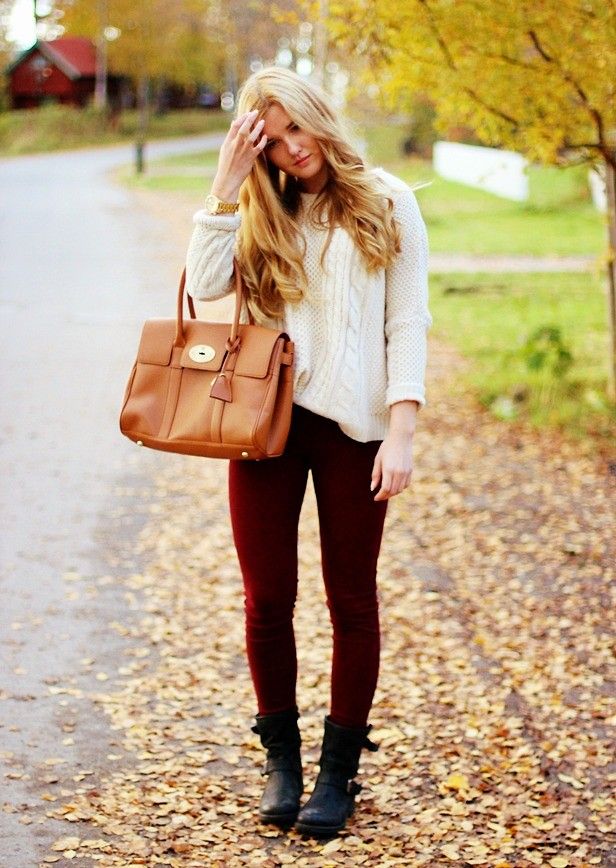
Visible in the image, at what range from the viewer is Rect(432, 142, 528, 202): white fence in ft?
84.6

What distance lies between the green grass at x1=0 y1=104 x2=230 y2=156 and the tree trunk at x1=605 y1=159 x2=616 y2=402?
37.9 meters

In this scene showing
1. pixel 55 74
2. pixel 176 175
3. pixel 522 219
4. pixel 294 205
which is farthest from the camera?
pixel 55 74

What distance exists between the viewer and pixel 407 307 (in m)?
2.99

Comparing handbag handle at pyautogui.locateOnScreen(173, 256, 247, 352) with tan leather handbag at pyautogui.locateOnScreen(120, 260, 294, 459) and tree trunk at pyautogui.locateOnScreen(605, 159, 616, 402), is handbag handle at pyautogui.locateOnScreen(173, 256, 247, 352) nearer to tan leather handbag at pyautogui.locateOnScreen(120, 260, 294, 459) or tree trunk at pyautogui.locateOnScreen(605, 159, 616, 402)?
tan leather handbag at pyautogui.locateOnScreen(120, 260, 294, 459)

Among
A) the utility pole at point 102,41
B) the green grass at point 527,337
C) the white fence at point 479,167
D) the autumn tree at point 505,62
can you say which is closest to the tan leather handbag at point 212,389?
the autumn tree at point 505,62

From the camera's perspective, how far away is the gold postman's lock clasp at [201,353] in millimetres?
3006

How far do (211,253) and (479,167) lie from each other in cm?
2946

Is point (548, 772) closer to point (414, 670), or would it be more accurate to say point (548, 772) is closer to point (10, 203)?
point (414, 670)

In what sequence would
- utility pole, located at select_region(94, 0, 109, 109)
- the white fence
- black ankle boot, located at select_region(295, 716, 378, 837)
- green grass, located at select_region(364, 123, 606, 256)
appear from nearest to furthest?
1. black ankle boot, located at select_region(295, 716, 378, 837)
2. green grass, located at select_region(364, 123, 606, 256)
3. the white fence
4. utility pole, located at select_region(94, 0, 109, 109)

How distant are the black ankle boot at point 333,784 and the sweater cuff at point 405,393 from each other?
35.9 inches

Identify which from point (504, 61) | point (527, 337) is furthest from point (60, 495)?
point (527, 337)

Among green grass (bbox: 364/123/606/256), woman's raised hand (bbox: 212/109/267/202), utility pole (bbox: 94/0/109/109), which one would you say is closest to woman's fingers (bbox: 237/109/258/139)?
woman's raised hand (bbox: 212/109/267/202)

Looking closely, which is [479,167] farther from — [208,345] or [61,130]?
[208,345]

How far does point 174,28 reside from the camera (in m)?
54.4
